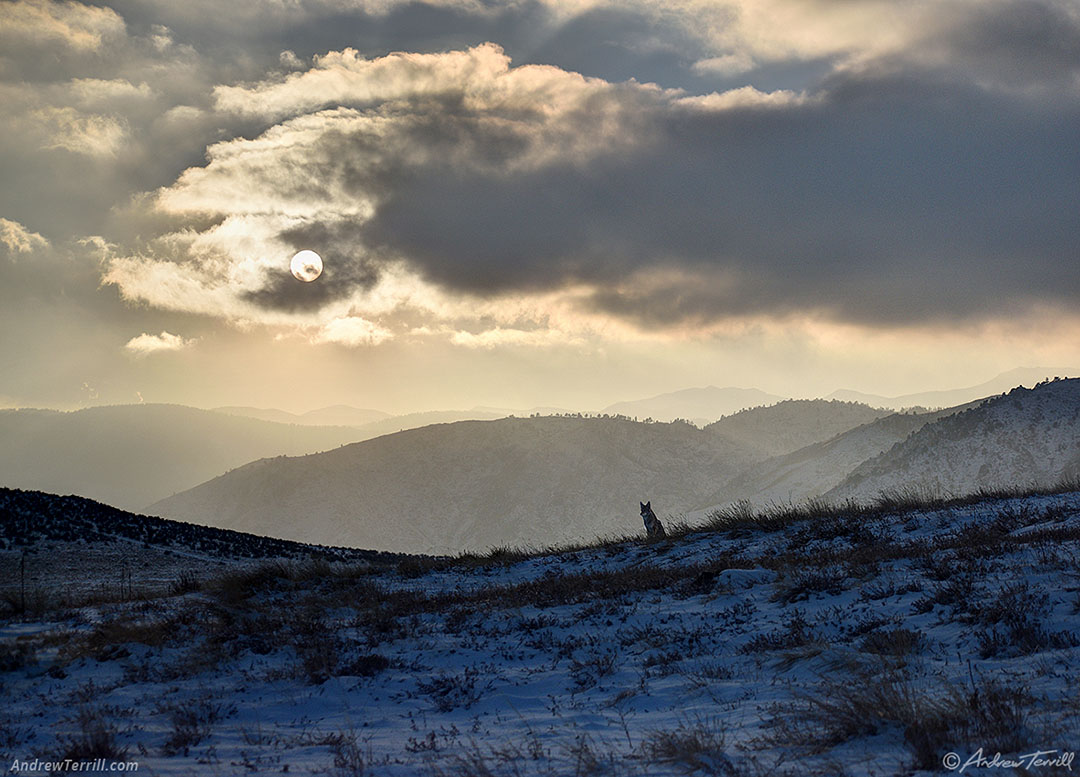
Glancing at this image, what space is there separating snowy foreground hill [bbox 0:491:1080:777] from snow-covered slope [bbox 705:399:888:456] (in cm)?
11693

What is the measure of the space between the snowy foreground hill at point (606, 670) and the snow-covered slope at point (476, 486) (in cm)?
8601

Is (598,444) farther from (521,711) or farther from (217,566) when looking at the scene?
(521,711)

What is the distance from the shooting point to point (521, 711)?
6.62 metres

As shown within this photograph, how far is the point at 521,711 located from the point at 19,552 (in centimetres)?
2153

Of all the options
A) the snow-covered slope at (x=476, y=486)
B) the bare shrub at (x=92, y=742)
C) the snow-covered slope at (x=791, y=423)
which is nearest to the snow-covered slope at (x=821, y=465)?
the snow-covered slope at (x=476, y=486)

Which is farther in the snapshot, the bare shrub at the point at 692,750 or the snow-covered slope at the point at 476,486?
the snow-covered slope at the point at 476,486

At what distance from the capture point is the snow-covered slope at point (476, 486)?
4124 inches

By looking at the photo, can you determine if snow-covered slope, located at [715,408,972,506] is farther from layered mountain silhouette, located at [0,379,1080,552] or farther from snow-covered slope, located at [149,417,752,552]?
snow-covered slope, located at [149,417,752,552]

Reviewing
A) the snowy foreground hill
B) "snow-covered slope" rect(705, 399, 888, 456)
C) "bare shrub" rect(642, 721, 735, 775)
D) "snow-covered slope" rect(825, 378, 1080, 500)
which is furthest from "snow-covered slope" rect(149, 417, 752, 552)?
"bare shrub" rect(642, 721, 735, 775)

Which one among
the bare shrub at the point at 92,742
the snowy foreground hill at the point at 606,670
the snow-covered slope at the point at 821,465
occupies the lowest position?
the snow-covered slope at the point at 821,465

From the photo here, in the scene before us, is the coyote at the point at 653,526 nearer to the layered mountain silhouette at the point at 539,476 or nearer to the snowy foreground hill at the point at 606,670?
the snowy foreground hill at the point at 606,670

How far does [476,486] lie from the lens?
118m

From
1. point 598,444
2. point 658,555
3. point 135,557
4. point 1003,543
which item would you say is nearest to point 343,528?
point 598,444

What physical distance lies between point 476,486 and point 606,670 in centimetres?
11187
